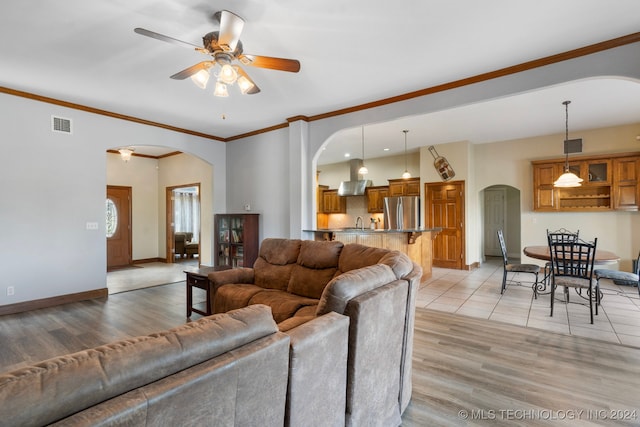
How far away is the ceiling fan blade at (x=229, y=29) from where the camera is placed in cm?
244

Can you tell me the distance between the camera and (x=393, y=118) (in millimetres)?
4359

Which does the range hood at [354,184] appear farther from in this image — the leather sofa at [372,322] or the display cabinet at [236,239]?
the leather sofa at [372,322]

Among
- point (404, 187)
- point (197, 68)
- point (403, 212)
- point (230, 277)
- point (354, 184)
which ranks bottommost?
point (230, 277)

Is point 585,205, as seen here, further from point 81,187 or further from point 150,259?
point 150,259

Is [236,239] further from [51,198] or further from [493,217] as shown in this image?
[493,217]

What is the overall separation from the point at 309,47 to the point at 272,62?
0.56 metres

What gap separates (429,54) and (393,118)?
1248mm

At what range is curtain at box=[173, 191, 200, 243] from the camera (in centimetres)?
987

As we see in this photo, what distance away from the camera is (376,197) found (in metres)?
8.43

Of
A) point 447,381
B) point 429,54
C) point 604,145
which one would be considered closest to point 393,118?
point 429,54

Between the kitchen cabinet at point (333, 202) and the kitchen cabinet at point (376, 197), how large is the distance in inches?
32.5

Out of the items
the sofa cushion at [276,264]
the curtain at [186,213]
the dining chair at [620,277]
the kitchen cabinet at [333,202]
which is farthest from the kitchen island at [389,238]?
the curtain at [186,213]

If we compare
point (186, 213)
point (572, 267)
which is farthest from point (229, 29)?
point (186, 213)

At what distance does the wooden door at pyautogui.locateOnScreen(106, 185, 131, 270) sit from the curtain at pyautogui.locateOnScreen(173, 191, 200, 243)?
68.3 inches
